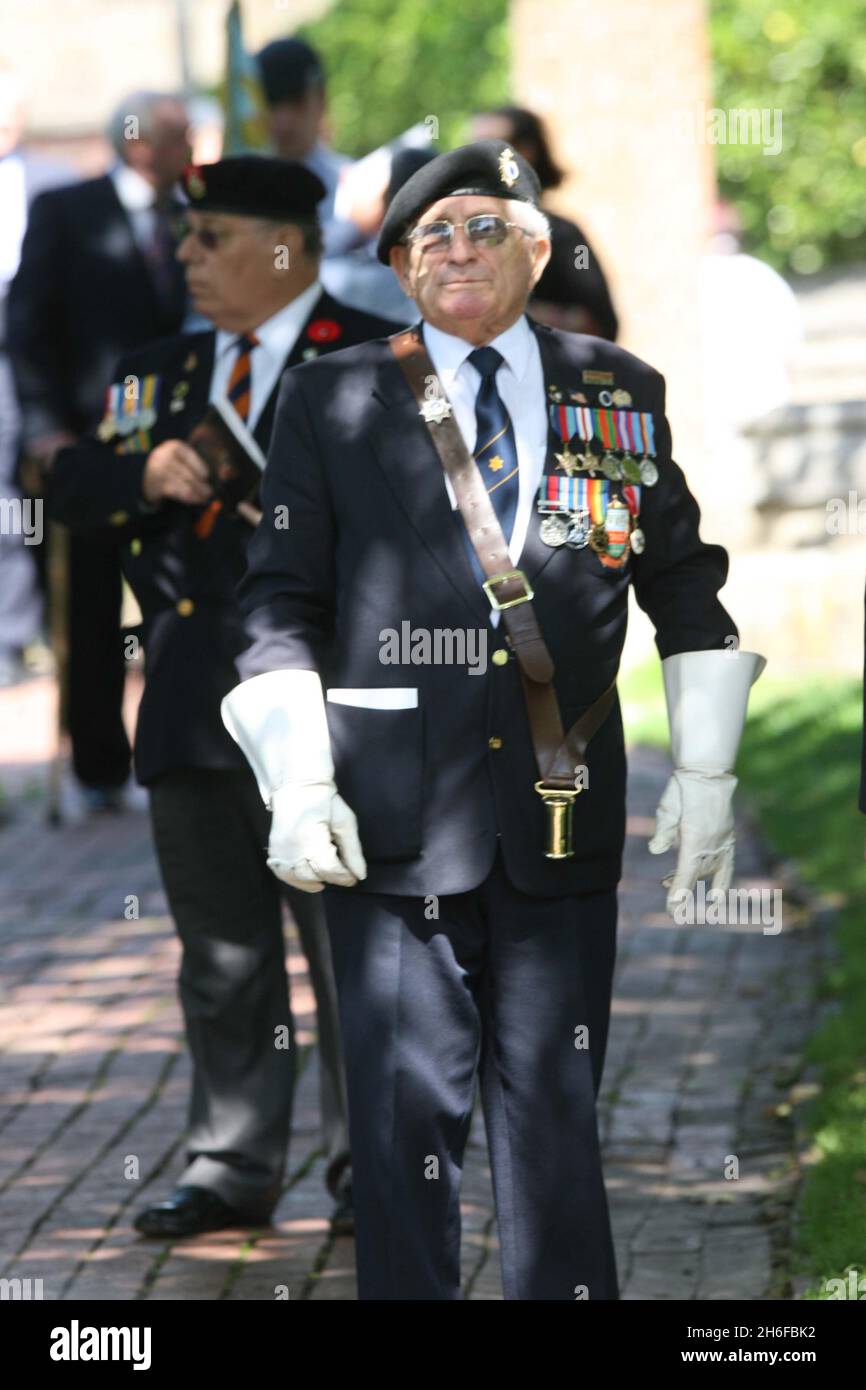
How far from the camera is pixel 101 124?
5531 centimetres

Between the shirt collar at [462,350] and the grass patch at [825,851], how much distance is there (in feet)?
5.81

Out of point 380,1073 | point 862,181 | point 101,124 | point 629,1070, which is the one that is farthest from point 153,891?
point 101,124

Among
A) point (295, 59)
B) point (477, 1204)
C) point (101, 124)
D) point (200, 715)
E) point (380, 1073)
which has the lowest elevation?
point (477, 1204)

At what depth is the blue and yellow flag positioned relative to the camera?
781 centimetres

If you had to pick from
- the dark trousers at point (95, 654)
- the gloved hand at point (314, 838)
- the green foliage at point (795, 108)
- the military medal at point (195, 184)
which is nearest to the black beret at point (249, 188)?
the military medal at point (195, 184)

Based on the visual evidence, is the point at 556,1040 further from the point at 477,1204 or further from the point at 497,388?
the point at 477,1204

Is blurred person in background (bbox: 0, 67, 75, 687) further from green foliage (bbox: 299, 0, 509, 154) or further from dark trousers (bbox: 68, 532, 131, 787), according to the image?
green foliage (bbox: 299, 0, 509, 154)

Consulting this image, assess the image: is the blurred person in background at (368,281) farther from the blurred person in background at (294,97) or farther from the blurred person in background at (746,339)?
the blurred person in background at (746,339)

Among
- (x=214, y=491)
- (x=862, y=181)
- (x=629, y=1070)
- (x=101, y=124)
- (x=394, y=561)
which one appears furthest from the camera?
(x=101, y=124)

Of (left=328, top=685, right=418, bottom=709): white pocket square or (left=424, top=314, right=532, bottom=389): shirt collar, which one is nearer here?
(left=328, top=685, right=418, bottom=709): white pocket square

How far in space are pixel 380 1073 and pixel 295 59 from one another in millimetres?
4852

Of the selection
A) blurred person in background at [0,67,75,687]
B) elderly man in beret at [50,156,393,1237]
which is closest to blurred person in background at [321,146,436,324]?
elderly man in beret at [50,156,393,1237]

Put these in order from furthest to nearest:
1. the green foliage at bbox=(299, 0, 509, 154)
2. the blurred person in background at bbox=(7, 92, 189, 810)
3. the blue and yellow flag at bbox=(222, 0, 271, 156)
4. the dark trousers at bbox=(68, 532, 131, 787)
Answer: the green foliage at bbox=(299, 0, 509, 154)
the dark trousers at bbox=(68, 532, 131, 787)
the blurred person in background at bbox=(7, 92, 189, 810)
the blue and yellow flag at bbox=(222, 0, 271, 156)

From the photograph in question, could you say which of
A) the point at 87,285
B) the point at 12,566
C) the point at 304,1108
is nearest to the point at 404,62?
the point at 12,566
